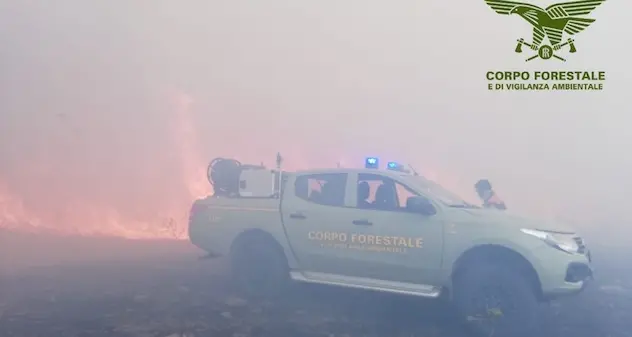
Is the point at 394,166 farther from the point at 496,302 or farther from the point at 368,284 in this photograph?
the point at 496,302

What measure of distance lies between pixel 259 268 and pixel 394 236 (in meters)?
1.62

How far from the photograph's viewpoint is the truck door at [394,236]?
5637mm

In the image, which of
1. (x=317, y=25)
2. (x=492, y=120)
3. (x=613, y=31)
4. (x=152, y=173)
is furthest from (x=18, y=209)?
(x=613, y=31)

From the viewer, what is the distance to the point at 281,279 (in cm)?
631

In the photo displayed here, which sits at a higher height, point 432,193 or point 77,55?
point 77,55

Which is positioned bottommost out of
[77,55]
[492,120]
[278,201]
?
[278,201]

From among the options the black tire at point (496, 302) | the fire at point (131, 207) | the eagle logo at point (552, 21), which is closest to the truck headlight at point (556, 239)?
the black tire at point (496, 302)

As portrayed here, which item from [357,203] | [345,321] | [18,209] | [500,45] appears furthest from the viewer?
[18,209]

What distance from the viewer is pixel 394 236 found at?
227 inches

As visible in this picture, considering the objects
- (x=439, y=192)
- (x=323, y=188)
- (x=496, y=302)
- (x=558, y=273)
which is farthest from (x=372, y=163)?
(x=558, y=273)

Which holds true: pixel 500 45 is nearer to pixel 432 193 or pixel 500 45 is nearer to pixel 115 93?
pixel 432 193

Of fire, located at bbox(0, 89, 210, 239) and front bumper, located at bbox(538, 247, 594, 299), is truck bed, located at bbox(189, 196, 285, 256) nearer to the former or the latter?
fire, located at bbox(0, 89, 210, 239)

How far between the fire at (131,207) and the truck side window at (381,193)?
1.79m

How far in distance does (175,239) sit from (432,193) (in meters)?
3.08
